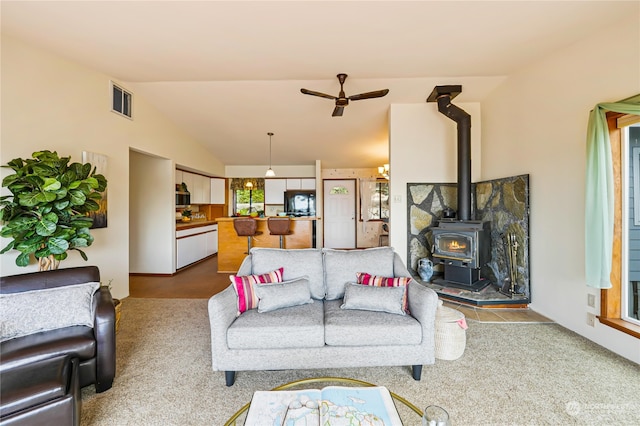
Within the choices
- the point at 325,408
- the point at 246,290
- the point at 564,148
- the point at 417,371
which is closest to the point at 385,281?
the point at 417,371

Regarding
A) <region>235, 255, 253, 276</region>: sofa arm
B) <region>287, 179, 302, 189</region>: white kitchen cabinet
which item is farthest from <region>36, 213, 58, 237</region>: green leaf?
<region>287, 179, 302, 189</region>: white kitchen cabinet

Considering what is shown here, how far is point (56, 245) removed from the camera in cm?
234

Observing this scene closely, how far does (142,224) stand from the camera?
490 cm

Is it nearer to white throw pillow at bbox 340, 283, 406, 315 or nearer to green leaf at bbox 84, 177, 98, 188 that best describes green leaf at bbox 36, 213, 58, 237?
green leaf at bbox 84, 177, 98, 188

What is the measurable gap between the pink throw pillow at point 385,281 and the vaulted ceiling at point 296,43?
2.15 meters

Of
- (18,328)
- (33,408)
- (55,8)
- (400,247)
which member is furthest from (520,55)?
(18,328)

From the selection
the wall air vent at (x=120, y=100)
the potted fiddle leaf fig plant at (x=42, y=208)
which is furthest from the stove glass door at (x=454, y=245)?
the wall air vent at (x=120, y=100)

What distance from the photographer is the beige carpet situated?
165 centimetres

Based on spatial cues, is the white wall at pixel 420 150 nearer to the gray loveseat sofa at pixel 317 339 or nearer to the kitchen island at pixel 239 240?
the kitchen island at pixel 239 240

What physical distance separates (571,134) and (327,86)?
2.76 meters

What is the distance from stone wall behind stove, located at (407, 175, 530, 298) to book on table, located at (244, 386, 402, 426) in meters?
3.00

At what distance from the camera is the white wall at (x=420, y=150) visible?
429 cm

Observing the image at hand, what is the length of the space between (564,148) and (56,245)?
479 centimetres

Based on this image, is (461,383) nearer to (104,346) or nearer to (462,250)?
(462,250)
